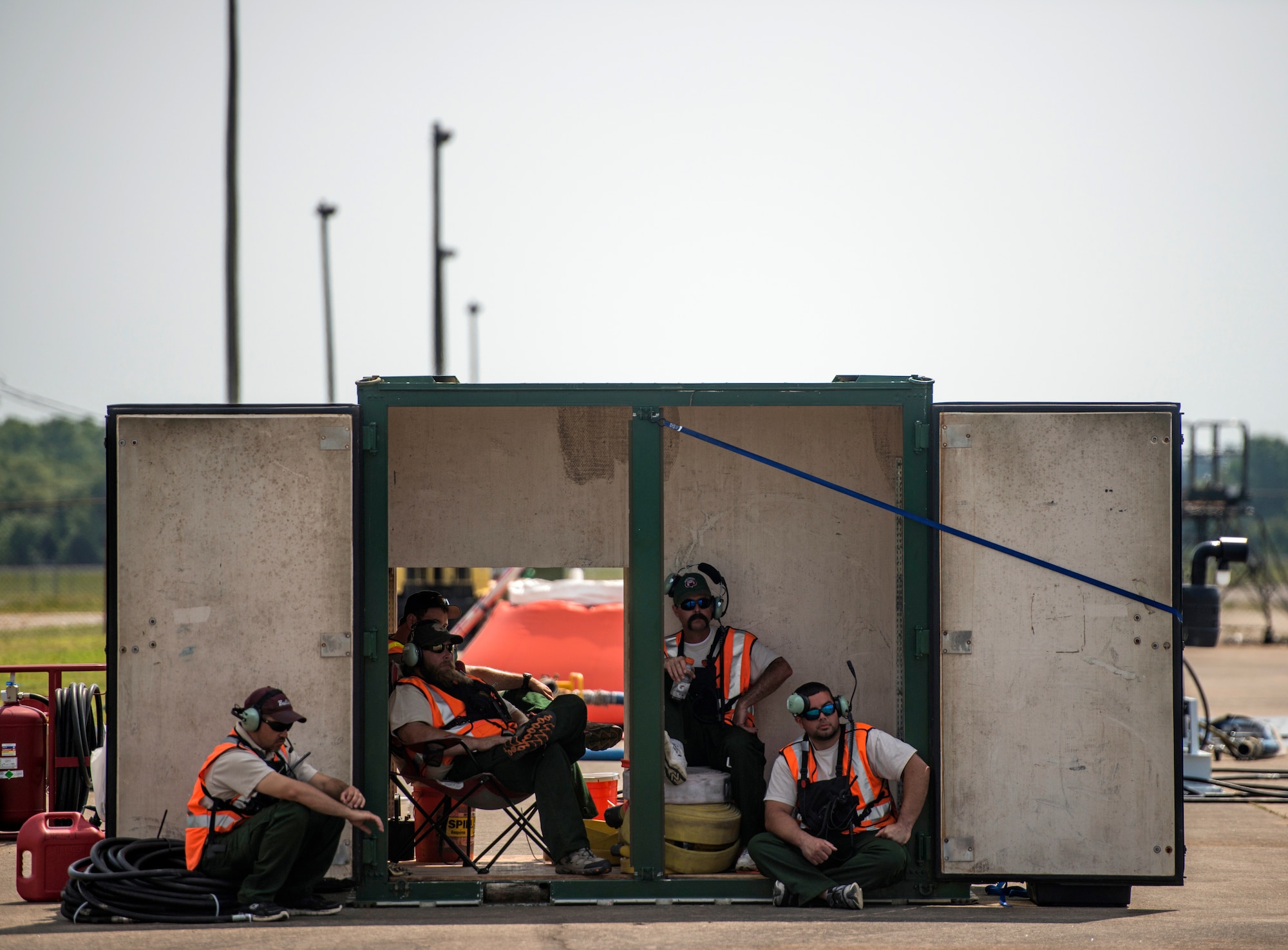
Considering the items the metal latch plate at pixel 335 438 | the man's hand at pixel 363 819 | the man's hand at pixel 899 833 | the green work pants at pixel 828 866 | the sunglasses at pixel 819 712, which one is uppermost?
the metal latch plate at pixel 335 438

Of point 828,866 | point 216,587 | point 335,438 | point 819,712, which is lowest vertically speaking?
point 828,866

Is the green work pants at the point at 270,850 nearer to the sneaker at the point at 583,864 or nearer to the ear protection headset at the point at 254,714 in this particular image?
the ear protection headset at the point at 254,714

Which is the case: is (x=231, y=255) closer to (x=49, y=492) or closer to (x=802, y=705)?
(x=802, y=705)

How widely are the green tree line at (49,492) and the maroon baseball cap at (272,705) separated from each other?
56.1 m

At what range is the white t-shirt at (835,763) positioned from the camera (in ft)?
20.1

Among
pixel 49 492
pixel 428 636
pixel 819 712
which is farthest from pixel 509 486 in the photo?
pixel 49 492

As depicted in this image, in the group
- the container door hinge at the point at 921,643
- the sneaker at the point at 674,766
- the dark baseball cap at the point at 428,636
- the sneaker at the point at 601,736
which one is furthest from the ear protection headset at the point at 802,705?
the dark baseball cap at the point at 428,636

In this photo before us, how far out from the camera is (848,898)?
19.5ft

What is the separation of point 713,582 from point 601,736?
1.04 m

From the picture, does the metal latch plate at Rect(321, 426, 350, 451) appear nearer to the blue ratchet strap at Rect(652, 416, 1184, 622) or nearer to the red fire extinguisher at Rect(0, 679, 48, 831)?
the blue ratchet strap at Rect(652, 416, 1184, 622)

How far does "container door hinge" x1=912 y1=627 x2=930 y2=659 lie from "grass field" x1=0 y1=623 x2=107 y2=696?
10.7 metres

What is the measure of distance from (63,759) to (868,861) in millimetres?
4965

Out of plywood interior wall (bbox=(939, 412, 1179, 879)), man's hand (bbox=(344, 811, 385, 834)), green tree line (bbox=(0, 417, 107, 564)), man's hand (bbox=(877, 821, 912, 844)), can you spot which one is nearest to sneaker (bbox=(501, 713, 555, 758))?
man's hand (bbox=(344, 811, 385, 834))

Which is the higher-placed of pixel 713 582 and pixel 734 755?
pixel 713 582
